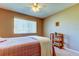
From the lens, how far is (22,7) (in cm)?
112

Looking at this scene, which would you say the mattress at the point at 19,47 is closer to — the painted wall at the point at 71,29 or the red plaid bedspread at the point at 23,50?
the red plaid bedspread at the point at 23,50

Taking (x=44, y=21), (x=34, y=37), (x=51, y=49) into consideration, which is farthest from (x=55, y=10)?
(x=51, y=49)

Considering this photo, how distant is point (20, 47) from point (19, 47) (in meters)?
0.01

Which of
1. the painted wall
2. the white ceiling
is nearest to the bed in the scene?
the white ceiling

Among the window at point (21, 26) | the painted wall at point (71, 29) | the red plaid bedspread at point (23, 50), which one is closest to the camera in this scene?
the red plaid bedspread at point (23, 50)

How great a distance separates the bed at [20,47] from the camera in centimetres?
89

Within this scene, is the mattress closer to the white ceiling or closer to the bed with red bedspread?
the bed with red bedspread

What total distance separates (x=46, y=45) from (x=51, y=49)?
169mm

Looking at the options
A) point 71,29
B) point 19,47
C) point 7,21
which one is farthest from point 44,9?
point 71,29

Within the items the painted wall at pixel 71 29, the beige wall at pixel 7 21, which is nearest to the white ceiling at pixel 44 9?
the beige wall at pixel 7 21

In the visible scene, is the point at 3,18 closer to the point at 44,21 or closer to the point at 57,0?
the point at 44,21

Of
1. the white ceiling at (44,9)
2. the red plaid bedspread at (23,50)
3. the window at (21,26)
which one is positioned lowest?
the red plaid bedspread at (23,50)

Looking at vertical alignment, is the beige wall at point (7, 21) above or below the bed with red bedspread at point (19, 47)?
above

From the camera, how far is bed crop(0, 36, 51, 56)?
890 millimetres
